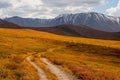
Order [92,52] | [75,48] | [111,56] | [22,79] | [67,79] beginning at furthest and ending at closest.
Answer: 1. [75,48]
2. [92,52]
3. [111,56]
4. [67,79]
5. [22,79]

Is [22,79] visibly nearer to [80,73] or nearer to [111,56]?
[80,73]

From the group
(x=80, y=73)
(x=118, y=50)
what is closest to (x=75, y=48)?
(x=118, y=50)

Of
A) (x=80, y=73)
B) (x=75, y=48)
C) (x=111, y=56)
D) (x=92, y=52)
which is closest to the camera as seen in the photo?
(x=80, y=73)

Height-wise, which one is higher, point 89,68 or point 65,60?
point 89,68

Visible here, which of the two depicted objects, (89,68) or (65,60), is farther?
(65,60)

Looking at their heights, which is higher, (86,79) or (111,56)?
(86,79)

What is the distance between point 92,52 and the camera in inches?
4067

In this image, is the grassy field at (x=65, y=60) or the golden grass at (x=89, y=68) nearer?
the golden grass at (x=89, y=68)

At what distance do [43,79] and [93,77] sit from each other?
525 centimetres

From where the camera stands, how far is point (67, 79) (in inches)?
1345

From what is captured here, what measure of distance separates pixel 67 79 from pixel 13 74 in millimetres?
5852

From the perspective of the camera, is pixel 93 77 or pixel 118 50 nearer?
pixel 93 77

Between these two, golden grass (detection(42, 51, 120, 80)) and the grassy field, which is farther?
the grassy field

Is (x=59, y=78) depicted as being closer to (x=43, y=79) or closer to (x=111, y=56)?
(x=43, y=79)
